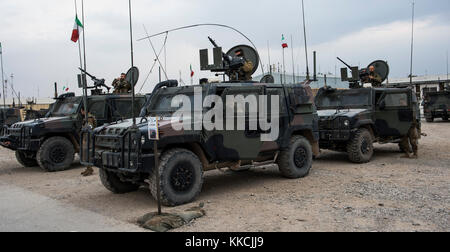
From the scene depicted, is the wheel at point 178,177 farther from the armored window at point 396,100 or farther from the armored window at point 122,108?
the armored window at point 396,100

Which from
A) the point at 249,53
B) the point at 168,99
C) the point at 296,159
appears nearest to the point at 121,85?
the point at 249,53

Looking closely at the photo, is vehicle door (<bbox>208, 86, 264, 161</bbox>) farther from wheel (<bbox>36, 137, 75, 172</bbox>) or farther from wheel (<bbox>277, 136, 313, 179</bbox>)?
wheel (<bbox>36, 137, 75, 172</bbox>)

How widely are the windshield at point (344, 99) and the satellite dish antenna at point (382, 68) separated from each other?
235cm

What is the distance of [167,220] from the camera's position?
4.93m

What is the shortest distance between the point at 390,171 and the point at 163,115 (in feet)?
15.4

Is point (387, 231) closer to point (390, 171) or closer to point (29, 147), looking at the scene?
point (390, 171)

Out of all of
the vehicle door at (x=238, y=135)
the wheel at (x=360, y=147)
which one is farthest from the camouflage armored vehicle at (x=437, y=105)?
the vehicle door at (x=238, y=135)

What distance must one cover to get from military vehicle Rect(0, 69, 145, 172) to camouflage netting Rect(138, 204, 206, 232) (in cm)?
552

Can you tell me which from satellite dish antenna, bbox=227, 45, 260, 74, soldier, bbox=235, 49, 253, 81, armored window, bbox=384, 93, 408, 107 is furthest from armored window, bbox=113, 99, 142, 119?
armored window, bbox=384, 93, 408, 107

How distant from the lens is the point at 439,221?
4855 mm

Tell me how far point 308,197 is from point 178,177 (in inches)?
77.1

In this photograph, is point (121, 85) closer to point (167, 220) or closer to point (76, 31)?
point (76, 31)

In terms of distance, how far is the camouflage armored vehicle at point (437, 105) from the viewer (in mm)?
21391
